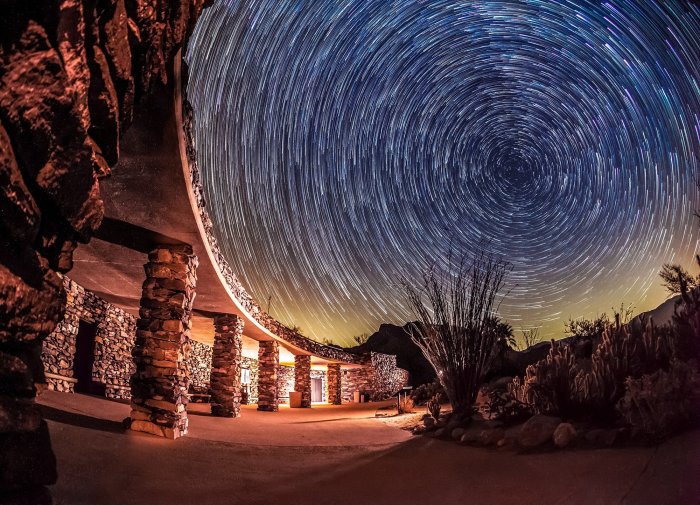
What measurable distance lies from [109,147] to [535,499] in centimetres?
427

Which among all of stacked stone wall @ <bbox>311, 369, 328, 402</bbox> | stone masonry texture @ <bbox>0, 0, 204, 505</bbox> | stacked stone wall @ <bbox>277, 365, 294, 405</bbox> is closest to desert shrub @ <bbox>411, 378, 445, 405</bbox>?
stacked stone wall @ <bbox>277, 365, 294, 405</bbox>

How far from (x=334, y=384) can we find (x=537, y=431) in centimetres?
2044

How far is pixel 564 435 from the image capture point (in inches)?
193

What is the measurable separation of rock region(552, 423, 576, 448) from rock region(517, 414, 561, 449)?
0.21m

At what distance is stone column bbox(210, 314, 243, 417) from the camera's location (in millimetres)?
11594

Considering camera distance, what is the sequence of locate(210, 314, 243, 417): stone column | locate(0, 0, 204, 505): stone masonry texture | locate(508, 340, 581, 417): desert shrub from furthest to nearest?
locate(210, 314, 243, 417): stone column → locate(508, 340, 581, 417): desert shrub → locate(0, 0, 204, 505): stone masonry texture

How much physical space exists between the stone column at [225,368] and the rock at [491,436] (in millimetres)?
7715

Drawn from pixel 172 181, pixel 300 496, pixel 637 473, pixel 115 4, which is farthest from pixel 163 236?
pixel 637 473

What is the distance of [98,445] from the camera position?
4.83m

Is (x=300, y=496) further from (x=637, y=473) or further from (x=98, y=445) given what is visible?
(x=637, y=473)

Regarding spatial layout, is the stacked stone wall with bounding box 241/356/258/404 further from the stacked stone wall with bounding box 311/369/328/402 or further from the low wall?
the stacked stone wall with bounding box 311/369/328/402

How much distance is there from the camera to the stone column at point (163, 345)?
6.57m

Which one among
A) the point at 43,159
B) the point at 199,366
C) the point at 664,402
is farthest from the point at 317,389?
the point at 43,159

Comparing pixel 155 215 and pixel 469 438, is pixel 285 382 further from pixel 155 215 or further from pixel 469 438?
pixel 155 215
